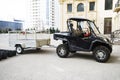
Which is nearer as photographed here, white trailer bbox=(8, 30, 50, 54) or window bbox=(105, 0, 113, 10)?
white trailer bbox=(8, 30, 50, 54)

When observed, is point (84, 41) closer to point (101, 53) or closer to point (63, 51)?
point (101, 53)

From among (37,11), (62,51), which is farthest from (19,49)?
(37,11)

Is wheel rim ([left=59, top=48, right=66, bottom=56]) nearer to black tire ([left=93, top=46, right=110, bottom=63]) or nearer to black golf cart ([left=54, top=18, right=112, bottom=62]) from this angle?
black golf cart ([left=54, top=18, right=112, bottom=62])

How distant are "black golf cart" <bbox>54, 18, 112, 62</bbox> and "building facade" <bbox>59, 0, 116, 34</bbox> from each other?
60.2 feet

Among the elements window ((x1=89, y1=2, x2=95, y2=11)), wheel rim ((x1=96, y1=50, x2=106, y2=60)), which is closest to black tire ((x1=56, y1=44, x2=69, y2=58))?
wheel rim ((x1=96, y1=50, x2=106, y2=60))

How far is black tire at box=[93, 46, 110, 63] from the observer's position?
6654 millimetres

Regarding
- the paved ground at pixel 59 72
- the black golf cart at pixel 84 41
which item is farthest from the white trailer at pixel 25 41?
the paved ground at pixel 59 72

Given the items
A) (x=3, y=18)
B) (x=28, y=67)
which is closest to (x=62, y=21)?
(x=28, y=67)

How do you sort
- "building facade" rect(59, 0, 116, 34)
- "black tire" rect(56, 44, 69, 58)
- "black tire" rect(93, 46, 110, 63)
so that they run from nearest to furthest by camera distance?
"black tire" rect(93, 46, 110, 63), "black tire" rect(56, 44, 69, 58), "building facade" rect(59, 0, 116, 34)

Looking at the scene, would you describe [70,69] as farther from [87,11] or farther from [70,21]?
[87,11]

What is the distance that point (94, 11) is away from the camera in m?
27.2

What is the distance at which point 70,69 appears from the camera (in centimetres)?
574

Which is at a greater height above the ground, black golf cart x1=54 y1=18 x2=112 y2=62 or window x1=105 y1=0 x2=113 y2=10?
window x1=105 y1=0 x2=113 y2=10

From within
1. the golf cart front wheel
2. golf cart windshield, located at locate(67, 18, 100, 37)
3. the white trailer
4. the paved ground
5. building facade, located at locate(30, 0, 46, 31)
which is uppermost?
building facade, located at locate(30, 0, 46, 31)
